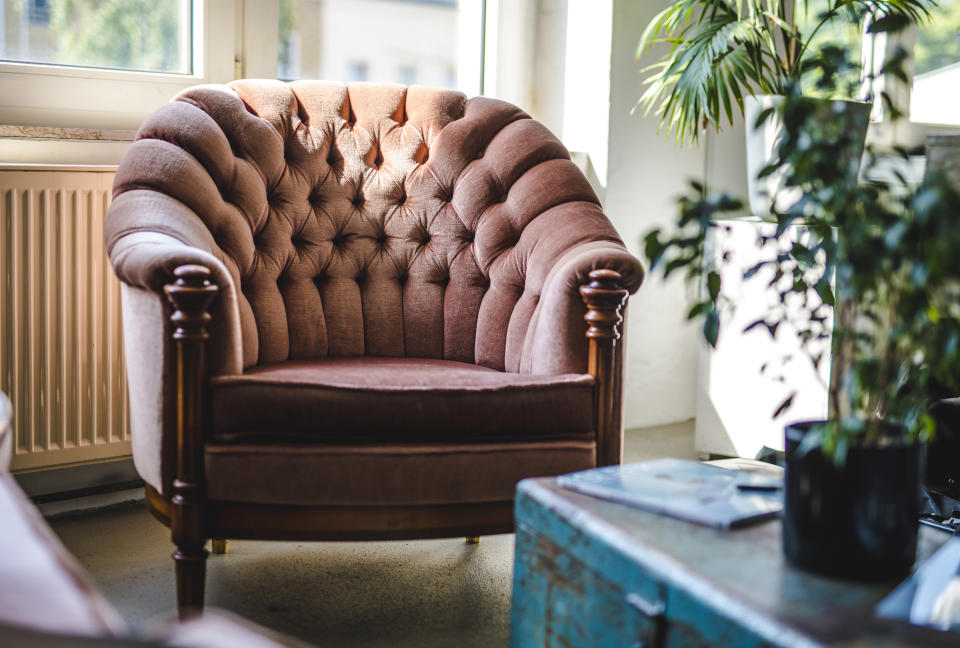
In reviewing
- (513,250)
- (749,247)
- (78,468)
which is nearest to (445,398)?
(513,250)

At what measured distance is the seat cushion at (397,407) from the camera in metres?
1.55

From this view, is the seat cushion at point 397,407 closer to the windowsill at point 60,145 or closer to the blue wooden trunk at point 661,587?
the blue wooden trunk at point 661,587

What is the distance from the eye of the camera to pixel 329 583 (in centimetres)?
190

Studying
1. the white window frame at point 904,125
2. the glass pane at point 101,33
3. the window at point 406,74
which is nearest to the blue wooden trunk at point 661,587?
the glass pane at point 101,33

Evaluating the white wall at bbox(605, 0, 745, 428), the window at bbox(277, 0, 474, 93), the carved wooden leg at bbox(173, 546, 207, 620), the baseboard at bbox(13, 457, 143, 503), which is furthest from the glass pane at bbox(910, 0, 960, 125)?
the carved wooden leg at bbox(173, 546, 207, 620)

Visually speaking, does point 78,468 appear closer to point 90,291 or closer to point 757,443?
point 90,291

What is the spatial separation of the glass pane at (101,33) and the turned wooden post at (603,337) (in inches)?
55.3

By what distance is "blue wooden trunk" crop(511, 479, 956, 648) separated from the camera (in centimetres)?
85

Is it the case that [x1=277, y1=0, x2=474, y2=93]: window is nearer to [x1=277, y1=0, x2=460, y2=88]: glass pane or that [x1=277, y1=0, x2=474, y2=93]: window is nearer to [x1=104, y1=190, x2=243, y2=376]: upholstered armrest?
[x1=277, y1=0, x2=460, y2=88]: glass pane

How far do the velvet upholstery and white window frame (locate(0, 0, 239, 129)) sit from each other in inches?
16.9

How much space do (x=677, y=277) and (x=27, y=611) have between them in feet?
9.69

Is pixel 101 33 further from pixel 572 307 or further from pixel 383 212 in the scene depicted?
Answer: pixel 572 307

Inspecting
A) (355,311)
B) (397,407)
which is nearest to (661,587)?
(397,407)

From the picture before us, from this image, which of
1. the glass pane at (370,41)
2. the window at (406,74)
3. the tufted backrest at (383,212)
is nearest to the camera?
the tufted backrest at (383,212)
